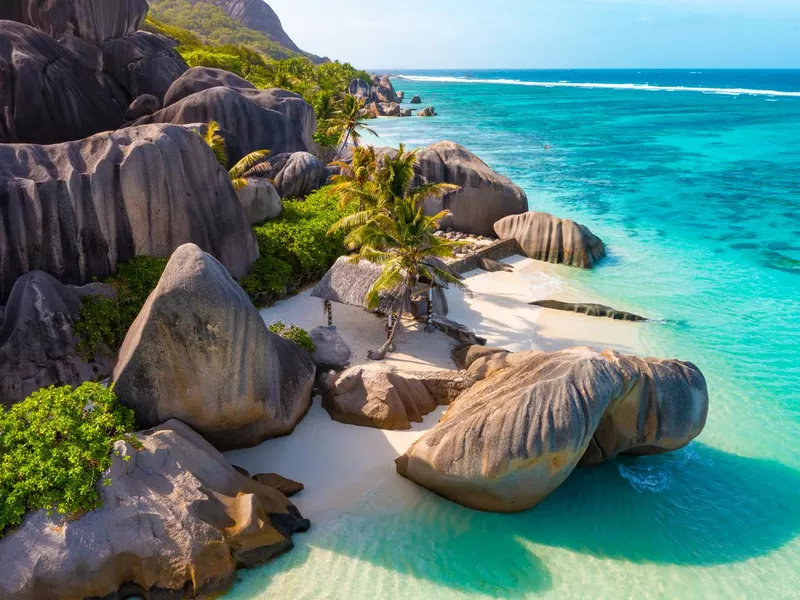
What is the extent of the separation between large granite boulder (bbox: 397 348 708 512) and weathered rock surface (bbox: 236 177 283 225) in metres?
11.9

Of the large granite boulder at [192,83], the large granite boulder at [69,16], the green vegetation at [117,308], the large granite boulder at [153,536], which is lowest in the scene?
the large granite boulder at [153,536]

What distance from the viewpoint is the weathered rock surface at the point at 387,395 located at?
13852 millimetres

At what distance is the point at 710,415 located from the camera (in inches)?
610

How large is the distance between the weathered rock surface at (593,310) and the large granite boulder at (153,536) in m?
13.2

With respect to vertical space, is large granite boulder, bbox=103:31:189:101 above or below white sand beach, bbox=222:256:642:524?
above

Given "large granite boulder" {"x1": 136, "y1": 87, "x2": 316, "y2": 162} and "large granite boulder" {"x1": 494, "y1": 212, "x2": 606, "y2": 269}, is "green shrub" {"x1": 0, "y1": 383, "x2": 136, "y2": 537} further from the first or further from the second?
"large granite boulder" {"x1": 494, "y1": 212, "x2": 606, "y2": 269}

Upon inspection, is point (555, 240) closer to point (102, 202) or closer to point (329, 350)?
point (329, 350)

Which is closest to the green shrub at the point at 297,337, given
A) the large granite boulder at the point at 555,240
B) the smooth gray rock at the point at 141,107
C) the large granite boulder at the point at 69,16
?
the large granite boulder at the point at 555,240

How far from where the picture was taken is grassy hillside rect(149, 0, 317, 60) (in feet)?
379

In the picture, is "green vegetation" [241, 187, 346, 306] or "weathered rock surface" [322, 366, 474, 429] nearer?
"weathered rock surface" [322, 366, 474, 429]

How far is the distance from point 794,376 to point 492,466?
11631mm

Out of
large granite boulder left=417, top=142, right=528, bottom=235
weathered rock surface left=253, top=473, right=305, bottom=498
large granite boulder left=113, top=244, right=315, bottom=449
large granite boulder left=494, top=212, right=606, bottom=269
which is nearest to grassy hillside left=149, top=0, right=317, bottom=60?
large granite boulder left=417, top=142, right=528, bottom=235

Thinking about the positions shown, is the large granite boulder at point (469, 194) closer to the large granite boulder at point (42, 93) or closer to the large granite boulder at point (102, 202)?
the large granite boulder at point (102, 202)

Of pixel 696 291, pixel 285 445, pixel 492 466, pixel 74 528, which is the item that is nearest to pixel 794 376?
pixel 696 291
